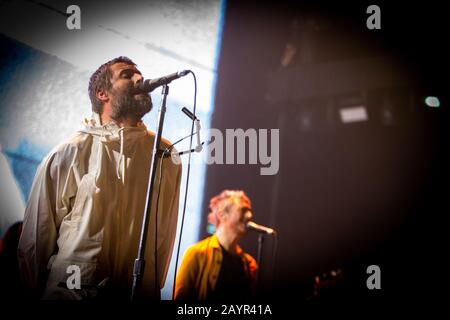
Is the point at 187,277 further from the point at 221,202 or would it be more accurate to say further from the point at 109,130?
the point at 109,130

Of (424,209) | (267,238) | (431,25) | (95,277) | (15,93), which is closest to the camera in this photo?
(95,277)

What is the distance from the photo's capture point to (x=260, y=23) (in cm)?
304

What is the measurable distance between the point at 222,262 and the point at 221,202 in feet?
1.23

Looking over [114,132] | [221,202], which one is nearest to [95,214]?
[114,132]

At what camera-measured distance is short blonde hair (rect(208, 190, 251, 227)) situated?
2.60 m

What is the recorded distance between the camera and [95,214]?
203 centimetres

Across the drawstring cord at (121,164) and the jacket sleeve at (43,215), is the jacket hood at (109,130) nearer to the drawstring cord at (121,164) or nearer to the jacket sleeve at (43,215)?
the drawstring cord at (121,164)

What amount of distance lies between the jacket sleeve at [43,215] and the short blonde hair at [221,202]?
35.1 inches

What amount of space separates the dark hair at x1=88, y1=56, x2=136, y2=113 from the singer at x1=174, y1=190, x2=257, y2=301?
93cm

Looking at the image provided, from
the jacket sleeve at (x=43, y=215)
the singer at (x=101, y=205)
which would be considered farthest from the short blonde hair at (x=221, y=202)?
the jacket sleeve at (x=43, y=215)

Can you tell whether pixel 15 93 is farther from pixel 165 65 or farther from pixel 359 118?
pixel 359 118

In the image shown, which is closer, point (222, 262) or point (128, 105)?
point (128, 105)
